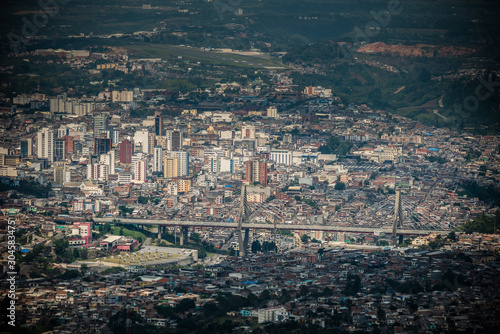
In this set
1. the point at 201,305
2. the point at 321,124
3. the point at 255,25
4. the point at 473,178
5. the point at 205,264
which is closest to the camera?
the point at 201,305

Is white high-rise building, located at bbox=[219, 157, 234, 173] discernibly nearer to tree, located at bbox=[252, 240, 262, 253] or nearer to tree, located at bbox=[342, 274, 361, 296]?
tree, located at bbox=[252, 240, 262, 253]

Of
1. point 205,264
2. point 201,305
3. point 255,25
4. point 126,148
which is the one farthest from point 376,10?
point 201,305

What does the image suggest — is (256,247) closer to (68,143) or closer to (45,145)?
(45,145)

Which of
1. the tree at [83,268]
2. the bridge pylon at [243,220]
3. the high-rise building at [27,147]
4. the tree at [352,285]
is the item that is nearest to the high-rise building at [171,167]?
the bridge pylon at [243,220]

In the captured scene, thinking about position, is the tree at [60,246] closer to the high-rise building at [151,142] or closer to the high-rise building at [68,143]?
the high-rise building at [68,143]

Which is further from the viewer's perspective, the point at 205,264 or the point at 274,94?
the point at 274,94

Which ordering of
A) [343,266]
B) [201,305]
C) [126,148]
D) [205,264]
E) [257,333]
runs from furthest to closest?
[126,148] < [205,264] < [343,266] < [201,305] < [257,333]

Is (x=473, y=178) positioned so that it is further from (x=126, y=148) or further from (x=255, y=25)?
(x=255, y=25)

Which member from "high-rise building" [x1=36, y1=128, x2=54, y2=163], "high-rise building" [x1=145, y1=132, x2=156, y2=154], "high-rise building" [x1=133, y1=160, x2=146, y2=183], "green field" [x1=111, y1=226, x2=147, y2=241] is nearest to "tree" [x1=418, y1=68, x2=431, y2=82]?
"high-rise building" [x1=145, y1=132, x2=156, y2=154]

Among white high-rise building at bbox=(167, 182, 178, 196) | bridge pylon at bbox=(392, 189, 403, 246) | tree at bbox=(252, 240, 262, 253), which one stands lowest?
white high-rise building at bbox=(167, 182, 178, 196)
